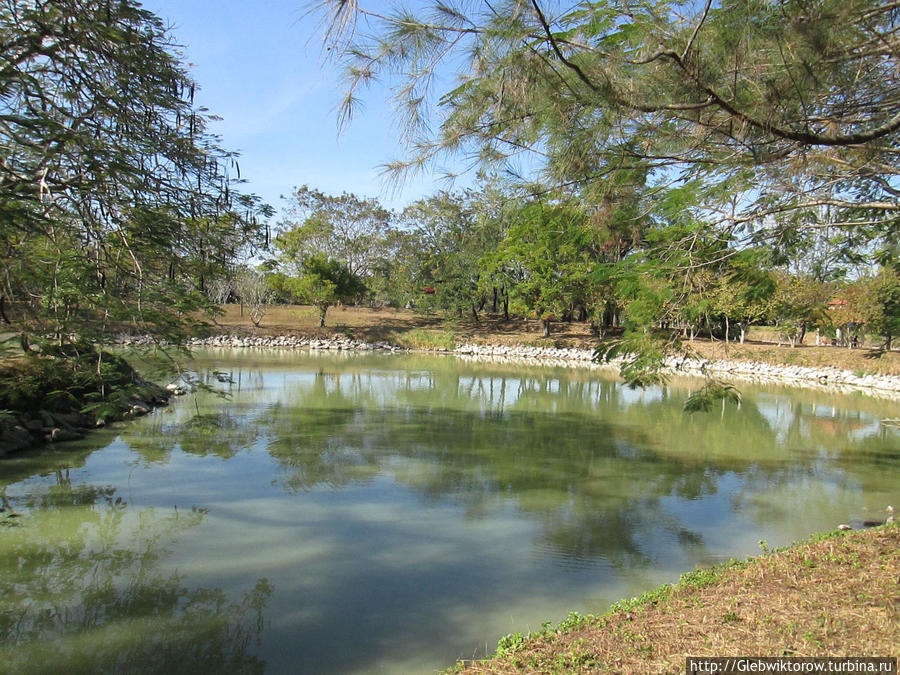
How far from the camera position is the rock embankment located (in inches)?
614

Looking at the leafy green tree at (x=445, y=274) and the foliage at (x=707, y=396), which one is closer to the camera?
the foliage at (x=707, y=396)

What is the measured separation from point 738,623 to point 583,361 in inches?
775

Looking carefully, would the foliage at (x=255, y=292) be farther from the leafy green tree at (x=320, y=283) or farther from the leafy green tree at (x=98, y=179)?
the leafy green tree at (x=98, y=179)

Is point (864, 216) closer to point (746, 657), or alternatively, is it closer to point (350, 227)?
point (746, 657)

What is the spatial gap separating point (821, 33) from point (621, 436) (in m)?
6.28

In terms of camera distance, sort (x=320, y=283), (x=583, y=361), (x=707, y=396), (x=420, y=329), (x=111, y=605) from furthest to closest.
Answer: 1. (x=420, y=329)
2. (x=320, y=283)
3. (x=583, y=361)
4. (x=707, y=396)
5. (x=111, y=605)

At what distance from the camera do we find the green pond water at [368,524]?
2871mm

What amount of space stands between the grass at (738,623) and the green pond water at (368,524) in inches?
20.9

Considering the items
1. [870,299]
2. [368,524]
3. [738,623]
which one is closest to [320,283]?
[870,299]

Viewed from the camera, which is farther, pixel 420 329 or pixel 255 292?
pixel 420 329

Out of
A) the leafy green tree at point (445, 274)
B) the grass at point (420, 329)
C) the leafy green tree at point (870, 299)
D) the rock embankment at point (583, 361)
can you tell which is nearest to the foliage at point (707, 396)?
the leafy green tree at point (870, 299)

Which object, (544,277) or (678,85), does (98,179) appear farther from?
(544,277)

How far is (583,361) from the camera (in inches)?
850

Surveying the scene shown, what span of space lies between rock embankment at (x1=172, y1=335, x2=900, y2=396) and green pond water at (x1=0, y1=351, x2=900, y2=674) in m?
7.64
